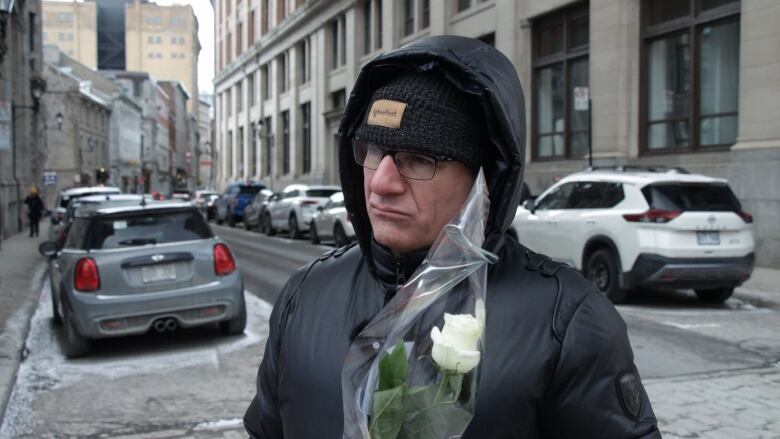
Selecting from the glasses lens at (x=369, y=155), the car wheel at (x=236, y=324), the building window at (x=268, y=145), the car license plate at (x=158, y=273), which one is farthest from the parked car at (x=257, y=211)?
the glasses lens at (x=369, y=155)

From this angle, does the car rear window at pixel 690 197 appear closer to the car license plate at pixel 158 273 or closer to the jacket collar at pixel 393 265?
the car license plate at pixel 158 273

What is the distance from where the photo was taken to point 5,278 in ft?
44.4

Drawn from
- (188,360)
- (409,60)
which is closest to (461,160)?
(409,60)

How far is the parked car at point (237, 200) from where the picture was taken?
1286 inches

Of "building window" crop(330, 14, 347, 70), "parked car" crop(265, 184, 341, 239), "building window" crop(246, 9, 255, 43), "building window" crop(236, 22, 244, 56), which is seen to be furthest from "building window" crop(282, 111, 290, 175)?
"parked car" crop(265, 184, 341, 239)

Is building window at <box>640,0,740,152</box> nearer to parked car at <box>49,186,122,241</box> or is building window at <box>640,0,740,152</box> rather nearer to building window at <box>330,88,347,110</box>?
parked car at <box>49,186,122,241</box>

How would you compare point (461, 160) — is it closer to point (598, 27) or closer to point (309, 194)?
point (598, 27)

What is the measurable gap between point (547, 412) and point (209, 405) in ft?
15.9

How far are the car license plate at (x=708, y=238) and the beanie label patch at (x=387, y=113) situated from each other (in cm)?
915

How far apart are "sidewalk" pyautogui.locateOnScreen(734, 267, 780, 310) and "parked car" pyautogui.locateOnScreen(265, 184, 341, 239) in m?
12.9

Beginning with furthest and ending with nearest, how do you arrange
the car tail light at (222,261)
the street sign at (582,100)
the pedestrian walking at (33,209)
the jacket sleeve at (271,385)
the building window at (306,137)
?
the building window at (306,137) < the pedestrian walking at (33,209) < the street sign at (582,100) < the car tail light at (222,261) < the jacket sleeve at (271,385)

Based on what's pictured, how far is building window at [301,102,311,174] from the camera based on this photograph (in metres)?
43.2

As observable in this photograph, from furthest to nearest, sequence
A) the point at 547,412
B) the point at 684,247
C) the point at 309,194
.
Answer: the point at 309,194 < the point at 684,247 < the point at 547,412

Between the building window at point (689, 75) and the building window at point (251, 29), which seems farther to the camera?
the building window at point (251, 29)
